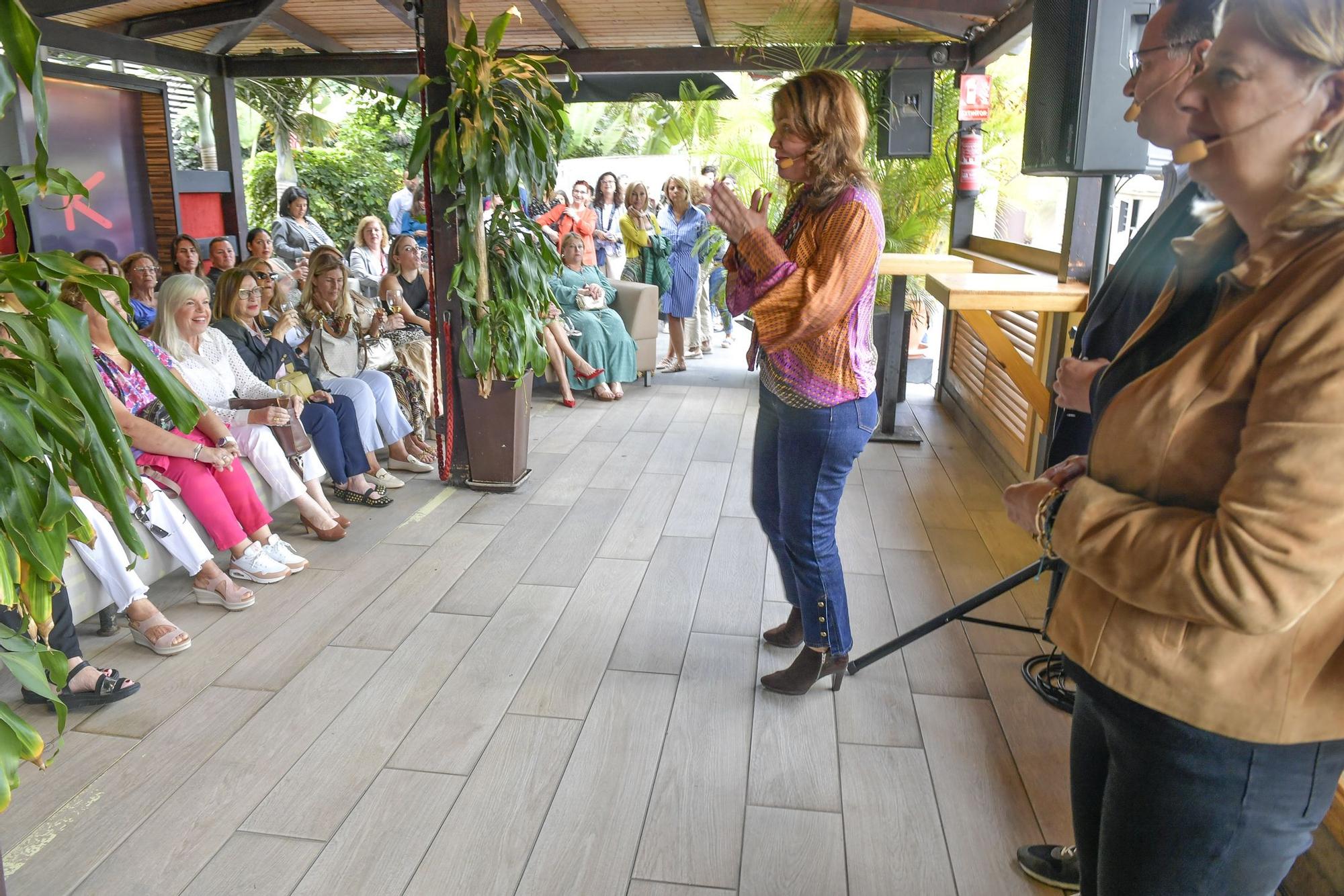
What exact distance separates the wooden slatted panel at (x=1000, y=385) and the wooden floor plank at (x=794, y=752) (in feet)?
6.35

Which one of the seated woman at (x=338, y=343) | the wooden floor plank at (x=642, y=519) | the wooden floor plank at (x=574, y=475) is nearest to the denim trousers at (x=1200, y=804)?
the wooden floor plank at (x=642, y=519)

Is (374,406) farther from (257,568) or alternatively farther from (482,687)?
(482,687)

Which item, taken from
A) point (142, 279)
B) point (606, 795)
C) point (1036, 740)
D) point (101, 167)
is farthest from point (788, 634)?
point (101, 167)

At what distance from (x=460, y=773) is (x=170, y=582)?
1658 millimetres

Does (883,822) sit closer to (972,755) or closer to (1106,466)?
(972,755)

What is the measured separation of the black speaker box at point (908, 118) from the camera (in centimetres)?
552

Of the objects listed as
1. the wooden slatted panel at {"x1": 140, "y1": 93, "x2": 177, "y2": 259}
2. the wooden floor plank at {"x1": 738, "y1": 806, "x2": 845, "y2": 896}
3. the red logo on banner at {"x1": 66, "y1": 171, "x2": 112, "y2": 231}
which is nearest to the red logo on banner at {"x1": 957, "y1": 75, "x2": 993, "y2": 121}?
the wooden floor plank at {"x1": 738, "y1": 806, "x2": 845, "y2": 896}

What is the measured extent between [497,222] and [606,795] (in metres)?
2.76

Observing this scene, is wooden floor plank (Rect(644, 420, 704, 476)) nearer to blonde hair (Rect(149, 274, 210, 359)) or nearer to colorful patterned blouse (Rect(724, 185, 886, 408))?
blonde hair (Rect(149, 274, 210, 359))

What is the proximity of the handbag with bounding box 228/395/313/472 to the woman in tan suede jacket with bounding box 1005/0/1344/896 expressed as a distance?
3035 millimetres

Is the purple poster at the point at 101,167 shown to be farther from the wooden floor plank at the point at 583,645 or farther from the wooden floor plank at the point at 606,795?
the wooden floor plank at the point at 606,795

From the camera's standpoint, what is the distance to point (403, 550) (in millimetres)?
3479

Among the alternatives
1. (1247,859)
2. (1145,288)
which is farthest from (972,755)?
(1247,859)

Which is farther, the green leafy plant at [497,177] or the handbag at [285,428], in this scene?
the green leafy plant at [497,177]
